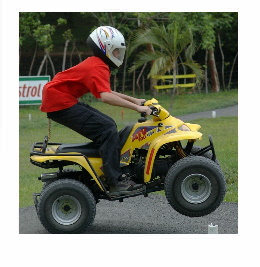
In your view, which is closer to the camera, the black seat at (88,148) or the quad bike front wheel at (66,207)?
the quad bike front wheel at (66,207)

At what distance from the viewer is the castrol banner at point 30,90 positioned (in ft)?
44.4

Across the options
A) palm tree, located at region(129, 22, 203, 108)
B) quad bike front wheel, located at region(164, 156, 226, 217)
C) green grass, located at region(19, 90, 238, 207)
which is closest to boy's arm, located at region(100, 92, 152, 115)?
quad bike front wheel, located at region(164, 156, 226, 217)

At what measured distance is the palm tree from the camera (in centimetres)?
1491

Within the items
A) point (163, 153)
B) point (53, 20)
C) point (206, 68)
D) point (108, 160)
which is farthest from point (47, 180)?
point (206, 68)

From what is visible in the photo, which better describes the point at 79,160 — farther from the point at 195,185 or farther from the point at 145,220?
the point at 145,220

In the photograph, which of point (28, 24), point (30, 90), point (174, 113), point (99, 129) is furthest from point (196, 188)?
point (28, 24)

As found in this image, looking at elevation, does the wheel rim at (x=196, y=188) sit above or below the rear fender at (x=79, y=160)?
below

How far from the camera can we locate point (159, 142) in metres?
8.34

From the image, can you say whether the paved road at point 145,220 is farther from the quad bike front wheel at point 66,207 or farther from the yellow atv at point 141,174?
the yellow atv at point 141,174

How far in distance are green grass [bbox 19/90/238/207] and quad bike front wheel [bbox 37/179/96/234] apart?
6.34ft

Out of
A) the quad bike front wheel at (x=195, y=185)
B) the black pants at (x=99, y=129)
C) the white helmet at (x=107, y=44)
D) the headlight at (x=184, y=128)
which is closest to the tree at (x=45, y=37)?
the white helmet at (x=107, y=44)

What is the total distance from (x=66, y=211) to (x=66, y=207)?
0.15 ft

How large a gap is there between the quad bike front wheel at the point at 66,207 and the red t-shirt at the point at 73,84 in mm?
829

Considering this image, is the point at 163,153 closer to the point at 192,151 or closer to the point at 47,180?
the point at 192,151
